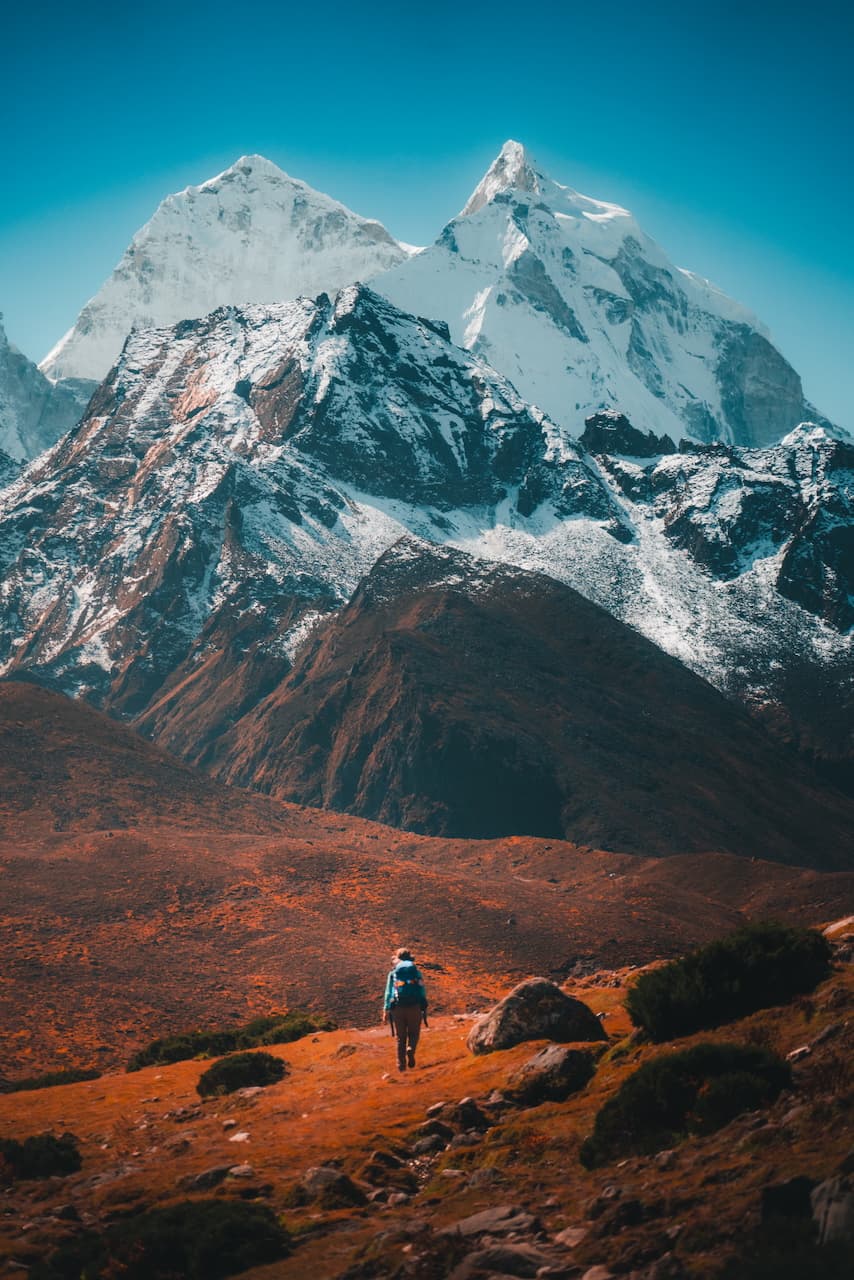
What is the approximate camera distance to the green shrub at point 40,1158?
1094 inches

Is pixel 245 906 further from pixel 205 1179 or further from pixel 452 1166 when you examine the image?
pixel 452 1166

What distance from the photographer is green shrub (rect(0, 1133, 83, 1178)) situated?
2778 centimetres

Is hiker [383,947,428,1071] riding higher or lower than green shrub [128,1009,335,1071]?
higher

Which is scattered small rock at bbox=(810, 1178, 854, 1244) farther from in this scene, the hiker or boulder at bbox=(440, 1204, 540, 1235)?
the hiker

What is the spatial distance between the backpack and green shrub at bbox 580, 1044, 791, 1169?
10.7m

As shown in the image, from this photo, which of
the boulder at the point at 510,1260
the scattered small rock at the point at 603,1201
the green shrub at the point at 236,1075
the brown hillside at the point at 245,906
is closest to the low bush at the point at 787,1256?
the boulder at the point at 510,1260

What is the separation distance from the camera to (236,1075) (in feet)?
118

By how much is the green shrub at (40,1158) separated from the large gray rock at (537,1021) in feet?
36.3

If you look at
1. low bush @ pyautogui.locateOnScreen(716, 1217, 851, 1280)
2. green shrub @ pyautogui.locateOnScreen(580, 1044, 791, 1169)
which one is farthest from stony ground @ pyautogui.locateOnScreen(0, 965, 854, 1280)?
green shrub @ pyautogui.locateOnScreen(580, 1044, 791, 1169)

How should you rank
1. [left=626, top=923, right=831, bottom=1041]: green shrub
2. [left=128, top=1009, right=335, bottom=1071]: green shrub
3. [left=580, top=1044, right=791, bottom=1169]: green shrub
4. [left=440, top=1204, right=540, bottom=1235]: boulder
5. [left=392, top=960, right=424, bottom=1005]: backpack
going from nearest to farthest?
[left=440, top=1204, right=540, bottom=1235]: boulder → [left=580, top=1044, right=791, bottom=1169]: green shrub → [left=626, top=923, right=831, bottom=1041]: green shrub → [left=392, top=960, right=424, bottom=1005]: backpack → [left=128, top=1009, right=335, bottom=1071]: green shrub

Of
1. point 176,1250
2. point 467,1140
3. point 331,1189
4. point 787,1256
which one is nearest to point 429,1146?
point 467,1140

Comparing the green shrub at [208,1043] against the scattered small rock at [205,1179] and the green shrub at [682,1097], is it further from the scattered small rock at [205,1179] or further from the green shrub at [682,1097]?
the green shrub at [682,1097]

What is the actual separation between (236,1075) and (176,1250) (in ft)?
48.8

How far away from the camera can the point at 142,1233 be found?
70.8 ft
